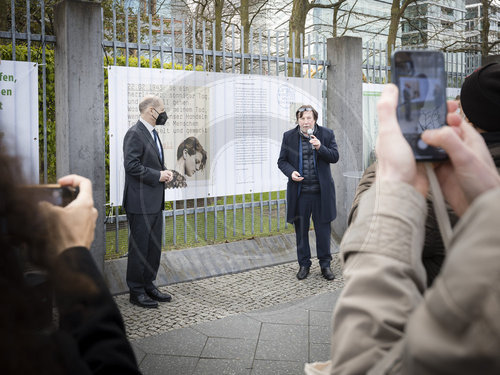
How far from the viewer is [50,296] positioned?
77 cm

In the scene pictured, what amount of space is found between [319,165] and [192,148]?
1572mm

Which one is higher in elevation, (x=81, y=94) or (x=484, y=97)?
(x=81, y=94)

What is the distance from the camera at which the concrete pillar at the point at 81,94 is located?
513 cm

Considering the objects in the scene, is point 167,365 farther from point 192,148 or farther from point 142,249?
point 192,148

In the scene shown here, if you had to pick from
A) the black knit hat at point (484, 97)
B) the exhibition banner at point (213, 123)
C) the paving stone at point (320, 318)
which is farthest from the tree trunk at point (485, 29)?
the black knit hat at point (484, 97)

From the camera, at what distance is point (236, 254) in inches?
255

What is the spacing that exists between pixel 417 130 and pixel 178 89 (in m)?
5.13

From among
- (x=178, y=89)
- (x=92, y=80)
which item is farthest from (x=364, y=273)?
(x=178, y=89)

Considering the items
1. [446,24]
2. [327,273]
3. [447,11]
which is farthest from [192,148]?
[447,11]

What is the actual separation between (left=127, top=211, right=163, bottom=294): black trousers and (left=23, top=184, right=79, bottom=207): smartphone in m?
3.88

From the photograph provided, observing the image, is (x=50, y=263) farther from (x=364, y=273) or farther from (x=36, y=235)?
(x=364, y=273)

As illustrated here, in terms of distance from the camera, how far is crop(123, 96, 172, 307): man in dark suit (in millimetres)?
4957

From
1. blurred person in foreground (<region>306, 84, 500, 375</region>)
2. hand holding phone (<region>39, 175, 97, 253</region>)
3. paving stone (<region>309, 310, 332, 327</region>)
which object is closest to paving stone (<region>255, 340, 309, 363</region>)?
paving stone (<region>309, 310, 332, 327</region>)

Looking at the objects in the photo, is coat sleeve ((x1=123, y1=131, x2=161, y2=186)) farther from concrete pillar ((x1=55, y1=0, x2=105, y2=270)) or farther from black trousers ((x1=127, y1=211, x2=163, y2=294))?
concrete pillar ((x1=55, y1=0, x2=105, y2=270))
